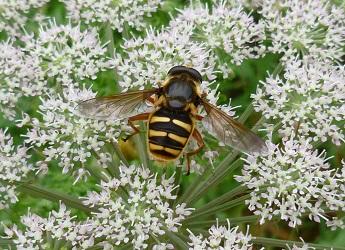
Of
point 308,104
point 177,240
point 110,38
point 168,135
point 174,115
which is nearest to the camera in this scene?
point 168,135

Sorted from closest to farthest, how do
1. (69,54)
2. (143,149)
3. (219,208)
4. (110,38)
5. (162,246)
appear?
(162,246) < (219,208) < (143,149) < (69,54) < (110,38)

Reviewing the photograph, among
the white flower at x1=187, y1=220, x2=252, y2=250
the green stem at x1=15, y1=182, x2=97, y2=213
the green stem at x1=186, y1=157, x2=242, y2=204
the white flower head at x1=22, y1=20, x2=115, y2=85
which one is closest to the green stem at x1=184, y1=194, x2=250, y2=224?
the green stem at x1=186, y1=157, x2=242, y2=204

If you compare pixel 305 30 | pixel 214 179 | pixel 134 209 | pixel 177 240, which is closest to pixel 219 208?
pixel 214 179

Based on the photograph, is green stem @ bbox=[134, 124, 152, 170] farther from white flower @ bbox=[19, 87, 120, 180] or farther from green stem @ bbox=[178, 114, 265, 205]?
green stem @ bbox=[178, 114, 265, 205]

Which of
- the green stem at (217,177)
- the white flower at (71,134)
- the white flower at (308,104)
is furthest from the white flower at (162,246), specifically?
Result: the white flower at (308,104)

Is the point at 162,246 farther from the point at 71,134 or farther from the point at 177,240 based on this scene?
the point at 71,134

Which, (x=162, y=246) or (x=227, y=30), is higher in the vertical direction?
(x=227, y=30)

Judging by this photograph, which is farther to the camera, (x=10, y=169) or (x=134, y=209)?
(x=10, y=169)
